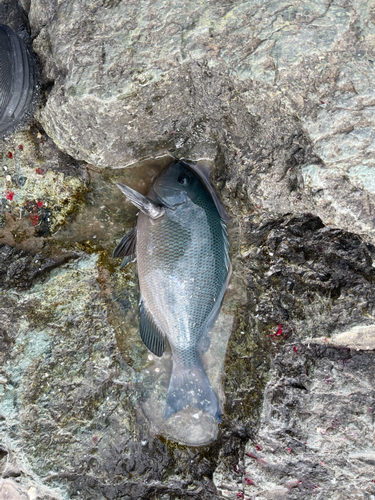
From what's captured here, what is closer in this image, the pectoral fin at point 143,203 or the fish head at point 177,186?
the pectoral fin at point 143,203

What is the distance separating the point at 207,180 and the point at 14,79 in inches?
69.9

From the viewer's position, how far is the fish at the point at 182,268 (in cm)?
295

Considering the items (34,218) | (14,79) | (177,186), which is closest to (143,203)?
(177,186)

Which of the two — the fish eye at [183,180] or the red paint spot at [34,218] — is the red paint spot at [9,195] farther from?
the fish eye at [183,180]

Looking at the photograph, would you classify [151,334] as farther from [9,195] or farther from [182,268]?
[9,195]

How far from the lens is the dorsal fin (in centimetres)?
314

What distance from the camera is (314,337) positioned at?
2725mm

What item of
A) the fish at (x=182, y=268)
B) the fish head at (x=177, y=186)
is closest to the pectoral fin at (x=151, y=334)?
the fish at (x=182, y=268)

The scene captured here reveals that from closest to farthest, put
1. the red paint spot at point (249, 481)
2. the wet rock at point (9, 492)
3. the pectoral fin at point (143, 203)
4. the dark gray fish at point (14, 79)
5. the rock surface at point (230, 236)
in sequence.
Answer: the rock surface at point (230, 236) < the dark gray fish at point (14, 79) < the pectoral fin at point (143, 203) < the red paint spot at point (249, 481) < the wet rock at point (9, 492)

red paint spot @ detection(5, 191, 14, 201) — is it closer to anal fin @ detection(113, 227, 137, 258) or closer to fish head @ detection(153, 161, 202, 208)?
anal fin @ detection(113, 227, 137, 258)

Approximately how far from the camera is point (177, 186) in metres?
3.01

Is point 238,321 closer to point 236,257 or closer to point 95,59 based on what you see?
point 236,257

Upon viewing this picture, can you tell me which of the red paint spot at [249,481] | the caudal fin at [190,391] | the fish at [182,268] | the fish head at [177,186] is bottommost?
the red paint spot at [249,481]

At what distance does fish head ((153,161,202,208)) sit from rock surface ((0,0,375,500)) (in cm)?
20
